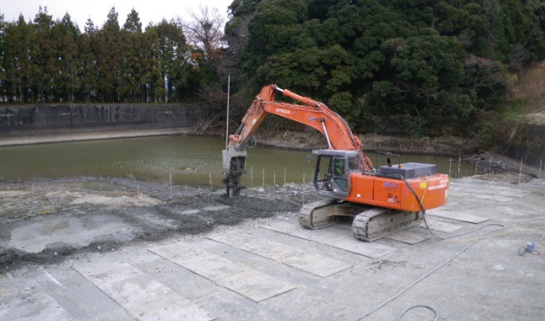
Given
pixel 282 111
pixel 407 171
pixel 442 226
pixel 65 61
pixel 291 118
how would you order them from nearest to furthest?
1. pixel 407 171
2. pixel 442 226
3. pixel 291 118
4. pixel 282 111
5. pixel 65 61

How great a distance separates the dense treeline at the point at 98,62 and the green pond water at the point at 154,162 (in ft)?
25.5

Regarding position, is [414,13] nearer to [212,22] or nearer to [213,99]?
[213,99]

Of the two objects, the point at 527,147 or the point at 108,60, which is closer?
the point at 527,147

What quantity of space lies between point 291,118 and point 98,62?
33429 mm

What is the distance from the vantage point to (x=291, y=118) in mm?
12711

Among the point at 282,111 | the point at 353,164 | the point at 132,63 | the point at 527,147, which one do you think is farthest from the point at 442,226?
the point at 132,63

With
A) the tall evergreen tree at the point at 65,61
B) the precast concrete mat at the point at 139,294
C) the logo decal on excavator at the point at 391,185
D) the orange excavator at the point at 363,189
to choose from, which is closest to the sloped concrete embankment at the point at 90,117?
the tall evergreen tree at the point at 65,61

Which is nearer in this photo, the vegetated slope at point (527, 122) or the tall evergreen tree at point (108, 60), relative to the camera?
the vegetated slope at point (527, 122)

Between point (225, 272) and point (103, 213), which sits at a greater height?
point (103, 213)

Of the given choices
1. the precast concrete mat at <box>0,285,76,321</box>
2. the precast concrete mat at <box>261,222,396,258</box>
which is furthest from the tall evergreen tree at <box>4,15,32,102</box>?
the precast concrete mat at <box>0,285,76,321</box>

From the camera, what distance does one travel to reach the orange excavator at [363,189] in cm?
954

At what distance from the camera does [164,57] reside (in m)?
45.0

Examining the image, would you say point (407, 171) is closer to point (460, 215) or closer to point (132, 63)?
point (460, 215)

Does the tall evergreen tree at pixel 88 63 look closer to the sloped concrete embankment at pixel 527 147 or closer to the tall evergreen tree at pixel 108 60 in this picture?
the tall evergreen tree at pixel 108 60
